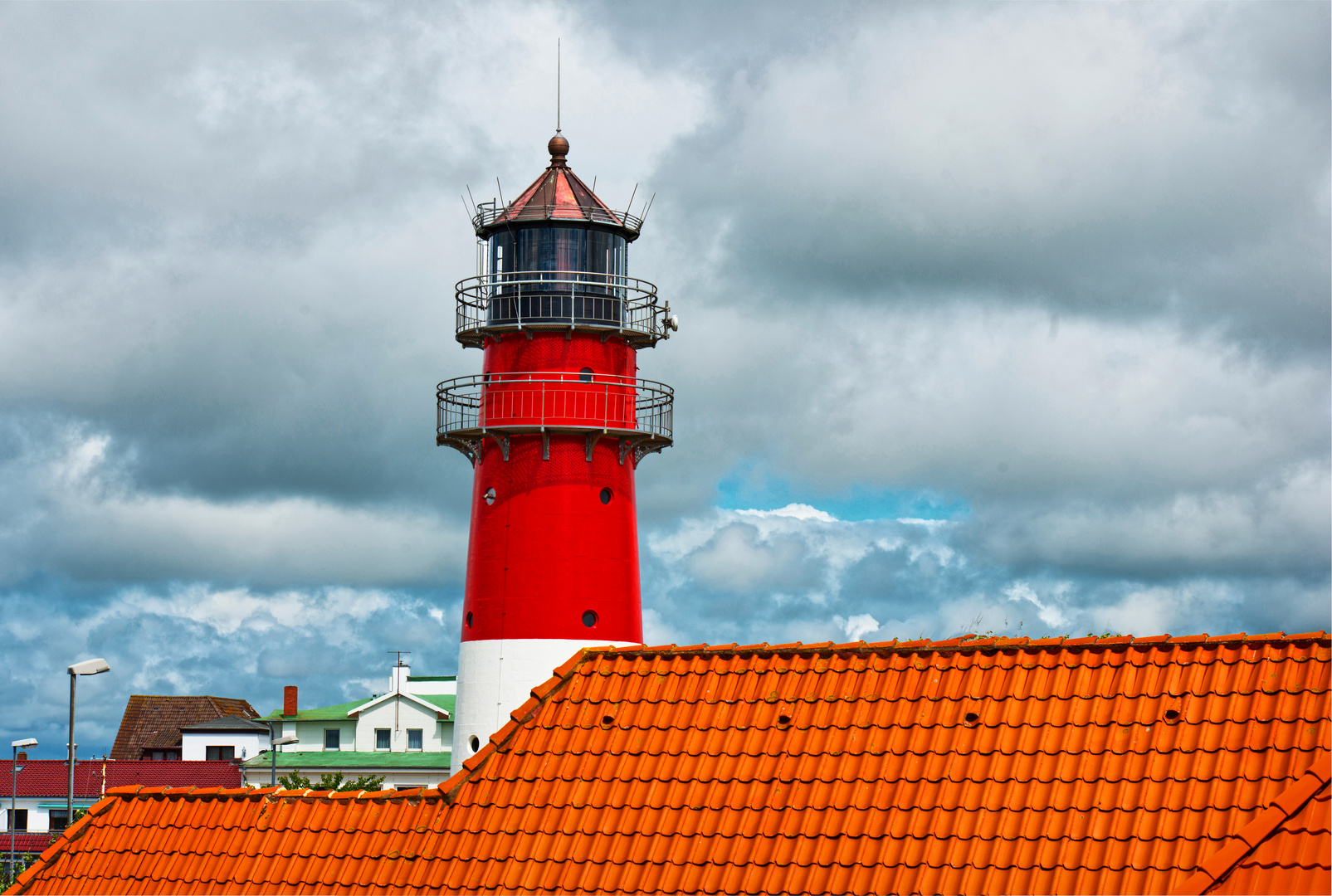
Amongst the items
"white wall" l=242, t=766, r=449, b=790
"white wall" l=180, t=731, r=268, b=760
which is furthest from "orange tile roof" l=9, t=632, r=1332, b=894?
"white wall" l=180, t=731, r=268, b=760

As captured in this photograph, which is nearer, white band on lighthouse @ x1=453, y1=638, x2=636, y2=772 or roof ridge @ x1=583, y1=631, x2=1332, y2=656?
roof ridge @ x1=583, y1=631, x2=1332, y2=656

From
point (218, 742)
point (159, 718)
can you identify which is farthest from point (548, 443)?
point (159, 718)

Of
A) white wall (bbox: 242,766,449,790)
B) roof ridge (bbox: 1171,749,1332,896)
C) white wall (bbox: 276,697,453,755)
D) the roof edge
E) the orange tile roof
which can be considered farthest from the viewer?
white wall (bbox: 276,697,453,755)

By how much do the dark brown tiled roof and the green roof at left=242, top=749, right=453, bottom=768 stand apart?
19.9 metres

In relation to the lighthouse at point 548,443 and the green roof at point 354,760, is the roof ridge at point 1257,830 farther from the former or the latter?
the green roof at point 354,760

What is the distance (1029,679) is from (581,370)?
1442 centimetres

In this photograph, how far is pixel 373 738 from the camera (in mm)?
80312

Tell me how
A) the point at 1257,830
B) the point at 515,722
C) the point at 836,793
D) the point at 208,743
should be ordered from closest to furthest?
the point at 1257,830 < the point at 836,793 < the point at 515,722 < the point at 208,743

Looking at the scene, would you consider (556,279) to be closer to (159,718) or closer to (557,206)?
(557,206)

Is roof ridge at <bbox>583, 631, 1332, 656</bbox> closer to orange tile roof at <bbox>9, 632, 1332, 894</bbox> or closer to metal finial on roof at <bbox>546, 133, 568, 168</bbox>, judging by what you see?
orange tile roof at <bbox>9, 632, 1332, 894</bbox>

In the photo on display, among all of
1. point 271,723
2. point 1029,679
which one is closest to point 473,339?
point 1029,679

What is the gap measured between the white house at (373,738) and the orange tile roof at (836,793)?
5417 centimetres

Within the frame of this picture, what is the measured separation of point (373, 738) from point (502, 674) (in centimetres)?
5477

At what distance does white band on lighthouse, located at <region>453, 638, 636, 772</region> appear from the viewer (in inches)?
1095
